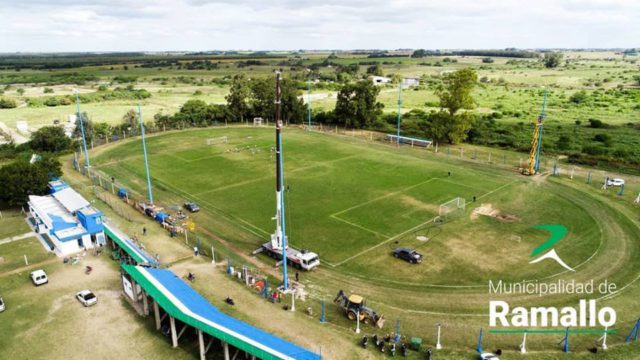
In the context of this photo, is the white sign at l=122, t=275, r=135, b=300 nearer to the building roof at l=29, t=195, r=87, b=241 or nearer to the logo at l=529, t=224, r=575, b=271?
the building roof at l=29, t=195, r=87, b=241

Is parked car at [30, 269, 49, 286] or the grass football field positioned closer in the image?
the grass football field

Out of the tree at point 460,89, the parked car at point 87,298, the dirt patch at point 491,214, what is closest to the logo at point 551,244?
the dirt patch at point 491,214

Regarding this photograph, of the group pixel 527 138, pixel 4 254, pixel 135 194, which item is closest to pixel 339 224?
pixel 135 194

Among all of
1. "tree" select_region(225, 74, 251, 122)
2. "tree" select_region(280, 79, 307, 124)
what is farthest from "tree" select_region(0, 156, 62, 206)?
"tree" select_region(280, 79, 307, 124)

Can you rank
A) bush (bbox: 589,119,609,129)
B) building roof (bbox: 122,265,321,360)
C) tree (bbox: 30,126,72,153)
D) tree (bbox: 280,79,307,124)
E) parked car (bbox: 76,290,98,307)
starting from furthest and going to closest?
bush (bbox: 589,119,609,129), tree (bbox: 280,79,307,124), tree (bbox: 30,126,72,153), parked car (bbox: 76,290,98,307), building roof (bbox: 122,265,321,360)

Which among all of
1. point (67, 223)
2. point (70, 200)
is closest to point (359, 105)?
point (70, 200)
